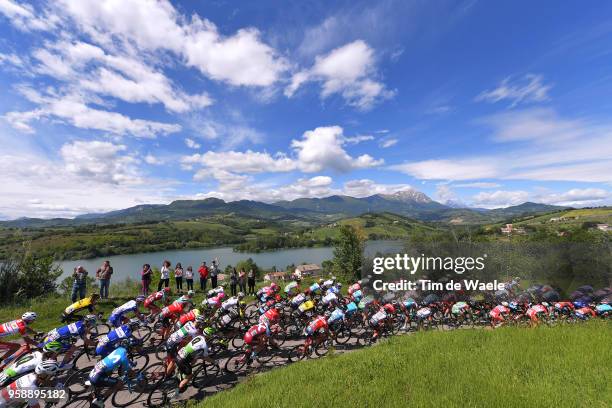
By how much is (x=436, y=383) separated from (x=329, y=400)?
234 centimetres

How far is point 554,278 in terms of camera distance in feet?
61.4

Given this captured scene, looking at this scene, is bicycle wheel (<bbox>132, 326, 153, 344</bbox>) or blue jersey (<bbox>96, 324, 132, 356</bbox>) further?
bicycle wheel (<bbox>132, 326, 153, 344</bbox>)

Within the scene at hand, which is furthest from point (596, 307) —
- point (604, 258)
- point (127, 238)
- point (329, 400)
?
point (127, 238)

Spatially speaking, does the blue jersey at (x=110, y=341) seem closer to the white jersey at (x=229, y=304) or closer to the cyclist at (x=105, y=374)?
the cyclist at (x=105, y=374)

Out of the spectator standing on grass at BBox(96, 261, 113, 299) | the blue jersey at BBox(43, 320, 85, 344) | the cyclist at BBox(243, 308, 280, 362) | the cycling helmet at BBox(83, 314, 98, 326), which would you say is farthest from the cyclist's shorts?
the spectator standing on grass at BBox(96, 261, 113, 299)

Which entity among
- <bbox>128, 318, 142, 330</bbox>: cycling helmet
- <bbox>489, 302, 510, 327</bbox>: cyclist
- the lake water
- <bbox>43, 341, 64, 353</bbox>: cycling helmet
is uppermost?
<bbox>43, 341, 64, 353</bbox>: cycling helmet

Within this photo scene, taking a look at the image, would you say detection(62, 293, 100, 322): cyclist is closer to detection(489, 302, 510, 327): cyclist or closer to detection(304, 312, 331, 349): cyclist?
detection(304, 312, 331, 349): cyclist

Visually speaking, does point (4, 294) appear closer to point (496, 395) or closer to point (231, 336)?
point (231, 336)

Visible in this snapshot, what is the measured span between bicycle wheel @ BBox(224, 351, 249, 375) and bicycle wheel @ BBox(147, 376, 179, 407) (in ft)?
4.97

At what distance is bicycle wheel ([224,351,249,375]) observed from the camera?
8562mm

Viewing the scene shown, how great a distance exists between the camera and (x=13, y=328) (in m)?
7.86

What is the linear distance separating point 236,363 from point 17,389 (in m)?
5.00

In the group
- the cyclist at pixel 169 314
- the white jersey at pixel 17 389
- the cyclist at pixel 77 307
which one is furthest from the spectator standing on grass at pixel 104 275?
the white jersey at pixel 17 389

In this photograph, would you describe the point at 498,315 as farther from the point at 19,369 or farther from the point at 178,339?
the point at 19,369
